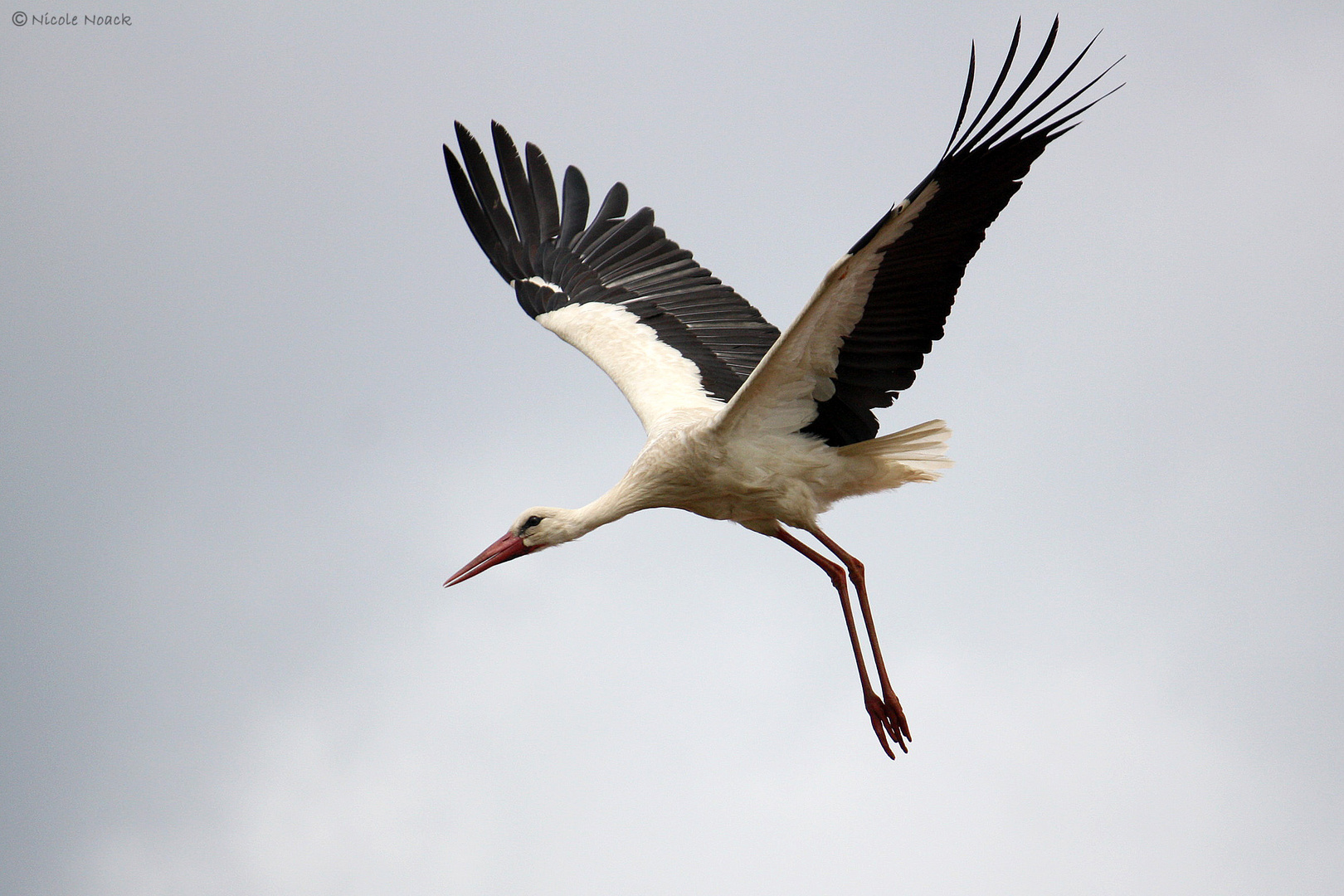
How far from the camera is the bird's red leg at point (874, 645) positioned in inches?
278

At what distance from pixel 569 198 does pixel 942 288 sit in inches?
169

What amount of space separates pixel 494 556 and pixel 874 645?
80.9 inches

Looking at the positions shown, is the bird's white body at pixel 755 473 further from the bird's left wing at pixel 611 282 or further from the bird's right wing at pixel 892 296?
the bird's left wing at pixel 611 282

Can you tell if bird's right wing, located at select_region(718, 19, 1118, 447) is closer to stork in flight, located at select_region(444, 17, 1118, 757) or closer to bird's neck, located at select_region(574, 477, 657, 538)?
stork in flight, located at select_region(444, 17, 1118, 757)

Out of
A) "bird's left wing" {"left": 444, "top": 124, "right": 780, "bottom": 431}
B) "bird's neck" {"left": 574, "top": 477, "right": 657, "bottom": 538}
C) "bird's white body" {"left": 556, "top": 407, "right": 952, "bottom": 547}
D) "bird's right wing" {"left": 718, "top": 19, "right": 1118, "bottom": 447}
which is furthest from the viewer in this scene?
"bird's left wing" {"left": 444, "top": 124, "right": 780, "bottom": 431}


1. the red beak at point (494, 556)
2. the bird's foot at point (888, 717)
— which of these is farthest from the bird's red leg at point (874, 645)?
the red beak at point (494, 556)

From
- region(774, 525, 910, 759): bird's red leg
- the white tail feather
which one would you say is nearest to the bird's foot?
region(774, 525, 910, 759): bird's red leg

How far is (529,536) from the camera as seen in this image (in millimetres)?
7328

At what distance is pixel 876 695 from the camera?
711 centimetres

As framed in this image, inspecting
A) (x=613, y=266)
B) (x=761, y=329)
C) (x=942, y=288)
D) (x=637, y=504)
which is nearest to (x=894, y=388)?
(x=942, y=288)

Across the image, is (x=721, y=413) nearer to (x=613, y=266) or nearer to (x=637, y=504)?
(x=637, y=504)

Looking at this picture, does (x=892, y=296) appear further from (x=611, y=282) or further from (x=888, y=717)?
(x=611, y=282)

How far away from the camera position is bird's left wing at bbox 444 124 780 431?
27.8 ft

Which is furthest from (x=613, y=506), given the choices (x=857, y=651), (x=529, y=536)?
(x=857, y=651)
